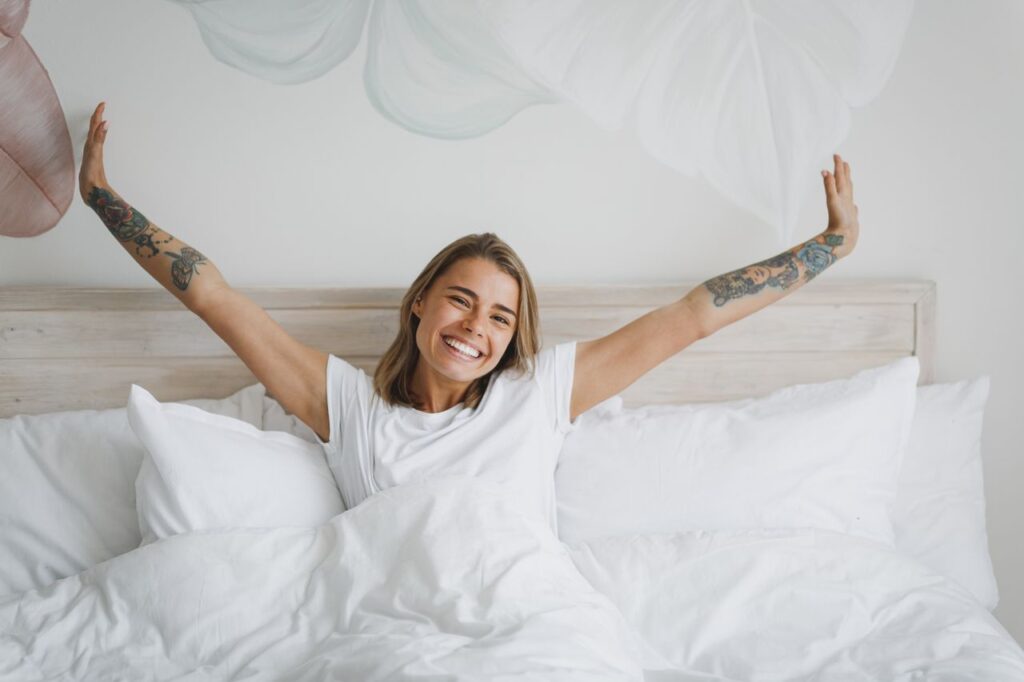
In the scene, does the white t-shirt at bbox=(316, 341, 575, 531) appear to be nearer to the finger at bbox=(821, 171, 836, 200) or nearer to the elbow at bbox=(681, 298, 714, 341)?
the elbow at bbox=(681, 298, 714, 341)

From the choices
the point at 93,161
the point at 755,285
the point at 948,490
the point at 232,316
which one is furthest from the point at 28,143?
the point at 948,490

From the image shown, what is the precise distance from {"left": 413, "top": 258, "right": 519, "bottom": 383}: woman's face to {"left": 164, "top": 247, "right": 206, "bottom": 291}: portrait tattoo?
1.40 ft

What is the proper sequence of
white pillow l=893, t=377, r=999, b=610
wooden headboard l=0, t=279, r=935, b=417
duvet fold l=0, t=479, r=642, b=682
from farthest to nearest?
wooden headboard l=0, t=279, r=935, b=417
white pillow l=893, t=377, r=999, b=610
duvet fold l=0, t=479, r=642, b=682

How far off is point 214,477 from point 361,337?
0.45 meters

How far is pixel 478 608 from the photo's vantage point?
4.03 feet

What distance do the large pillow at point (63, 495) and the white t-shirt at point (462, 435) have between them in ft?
1.24

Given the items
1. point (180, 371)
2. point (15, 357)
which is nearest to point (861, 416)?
point (180, 371)

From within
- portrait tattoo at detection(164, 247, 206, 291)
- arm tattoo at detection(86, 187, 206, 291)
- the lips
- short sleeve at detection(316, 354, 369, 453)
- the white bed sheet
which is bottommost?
the white bed sheet

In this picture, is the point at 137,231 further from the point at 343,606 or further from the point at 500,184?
the point at 343,606

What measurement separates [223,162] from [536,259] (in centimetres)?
68

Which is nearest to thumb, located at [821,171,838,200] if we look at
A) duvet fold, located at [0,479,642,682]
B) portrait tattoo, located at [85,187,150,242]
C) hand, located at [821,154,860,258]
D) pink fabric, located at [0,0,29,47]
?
hand, located at [821,154,860,258]

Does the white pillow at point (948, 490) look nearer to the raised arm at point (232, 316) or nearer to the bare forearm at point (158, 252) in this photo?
the raised arm at point (232, 316)

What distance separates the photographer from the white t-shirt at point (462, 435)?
1.55m

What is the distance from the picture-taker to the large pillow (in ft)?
5.01
